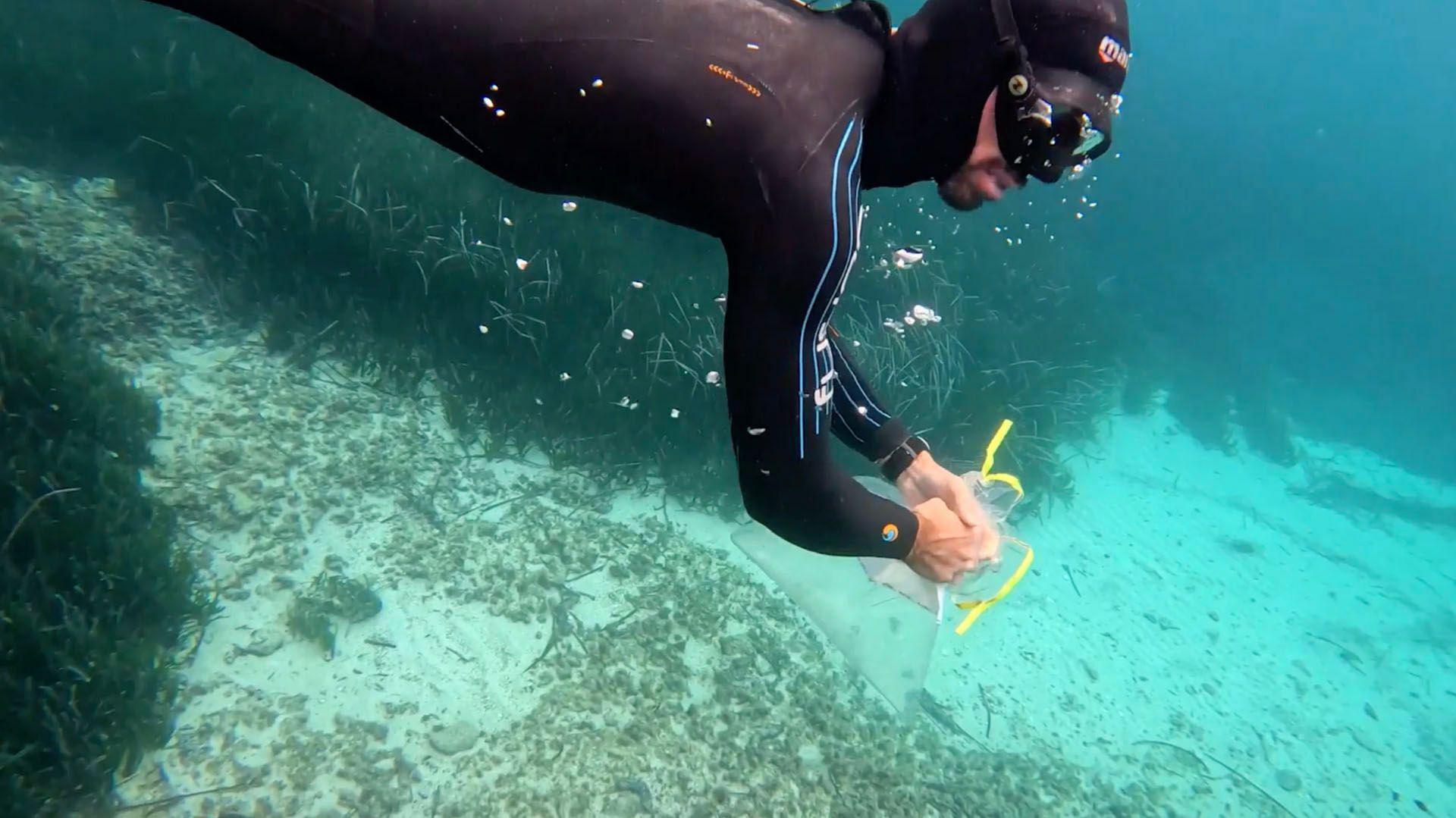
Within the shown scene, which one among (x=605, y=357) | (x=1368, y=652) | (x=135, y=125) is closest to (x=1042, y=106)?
(x=605, y=357)

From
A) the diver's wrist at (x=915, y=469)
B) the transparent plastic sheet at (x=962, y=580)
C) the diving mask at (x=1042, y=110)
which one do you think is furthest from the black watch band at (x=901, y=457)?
the diving mask at (x=1042, y=110)

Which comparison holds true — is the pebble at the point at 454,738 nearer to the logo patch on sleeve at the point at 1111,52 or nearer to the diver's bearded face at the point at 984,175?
the diver's bearded face at the point at 984,175

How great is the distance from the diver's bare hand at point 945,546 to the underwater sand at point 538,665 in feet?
7.50

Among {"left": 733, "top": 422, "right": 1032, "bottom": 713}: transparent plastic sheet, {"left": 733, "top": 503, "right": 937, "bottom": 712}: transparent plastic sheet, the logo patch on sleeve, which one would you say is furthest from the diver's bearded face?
{"left": 733, "top": 503, "right": 937, "bottom": 712}: transparent plastic sheet

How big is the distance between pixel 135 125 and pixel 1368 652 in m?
16.6

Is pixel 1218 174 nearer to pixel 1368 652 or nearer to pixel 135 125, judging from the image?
pixel 1368 652

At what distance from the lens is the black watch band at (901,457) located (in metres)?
2.56

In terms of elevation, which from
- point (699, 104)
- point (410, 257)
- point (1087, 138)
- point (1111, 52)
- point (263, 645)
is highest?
point (1111, 52)

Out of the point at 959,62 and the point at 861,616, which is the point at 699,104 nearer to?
the point at 959,62

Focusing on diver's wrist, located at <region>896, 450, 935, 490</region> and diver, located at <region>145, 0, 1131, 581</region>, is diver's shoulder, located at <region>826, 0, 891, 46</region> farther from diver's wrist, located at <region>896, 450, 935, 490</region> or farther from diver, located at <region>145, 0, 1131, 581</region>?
diver's wrist, located at <region>896, 450, 935, 490</region>

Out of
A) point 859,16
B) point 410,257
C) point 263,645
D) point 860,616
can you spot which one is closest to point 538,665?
point 263,645

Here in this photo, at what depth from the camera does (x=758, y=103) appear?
1.56 m

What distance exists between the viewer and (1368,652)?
32.1 ft

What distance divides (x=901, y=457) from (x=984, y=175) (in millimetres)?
1125
